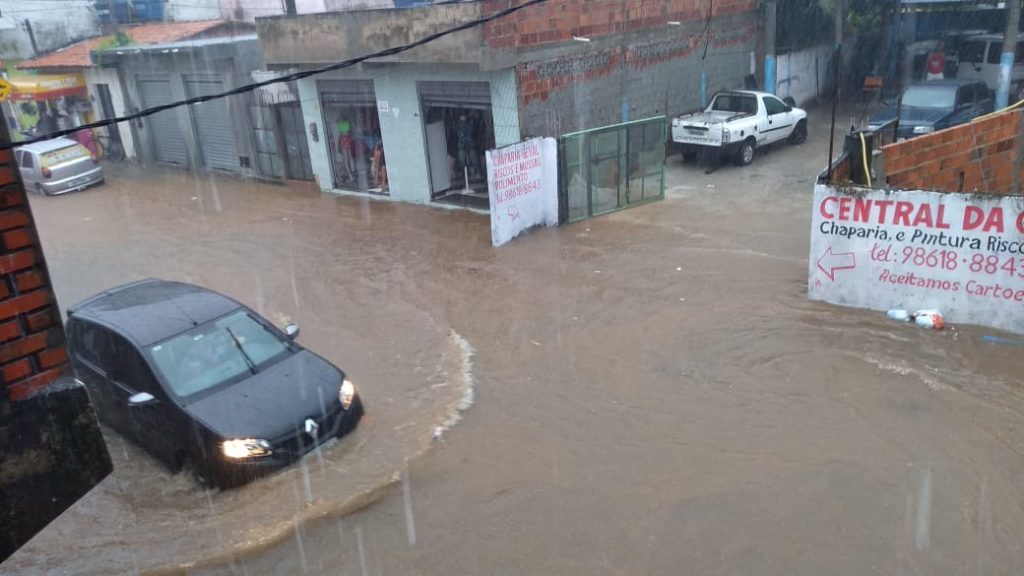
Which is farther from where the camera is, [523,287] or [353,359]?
[523,287]

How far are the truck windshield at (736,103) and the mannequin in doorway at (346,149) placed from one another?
28.7ft

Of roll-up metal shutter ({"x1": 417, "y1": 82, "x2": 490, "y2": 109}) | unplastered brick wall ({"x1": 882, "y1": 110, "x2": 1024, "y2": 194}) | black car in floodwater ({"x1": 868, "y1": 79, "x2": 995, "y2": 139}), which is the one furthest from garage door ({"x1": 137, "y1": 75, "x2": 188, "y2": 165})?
unplastered brick wall ({"x1": 882, "y1": 110, "x2": 1024, "y2": 194})

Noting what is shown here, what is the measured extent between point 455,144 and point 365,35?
3040 millimetres

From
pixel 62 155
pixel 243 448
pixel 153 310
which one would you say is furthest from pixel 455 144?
pixel 243 448

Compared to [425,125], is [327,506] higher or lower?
lower

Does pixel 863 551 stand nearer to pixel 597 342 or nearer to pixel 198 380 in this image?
pixel 597 342

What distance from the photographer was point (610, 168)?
47.3 ft

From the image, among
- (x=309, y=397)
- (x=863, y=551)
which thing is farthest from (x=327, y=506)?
(x=863, y=551)

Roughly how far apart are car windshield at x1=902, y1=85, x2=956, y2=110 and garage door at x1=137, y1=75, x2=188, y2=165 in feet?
65.8

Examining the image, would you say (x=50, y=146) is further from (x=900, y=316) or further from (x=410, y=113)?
(x=900, y=316)

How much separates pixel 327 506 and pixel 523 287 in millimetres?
5473

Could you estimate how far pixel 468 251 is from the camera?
13305 millimetres

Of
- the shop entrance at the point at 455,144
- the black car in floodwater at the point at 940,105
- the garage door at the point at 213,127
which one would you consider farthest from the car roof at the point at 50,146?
the black car in floodwater at the point at 940,105

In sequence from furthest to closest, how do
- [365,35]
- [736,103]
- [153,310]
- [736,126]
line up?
1. [736,103]
2. [736,126]
3. [365,35]
4. [153,310]
